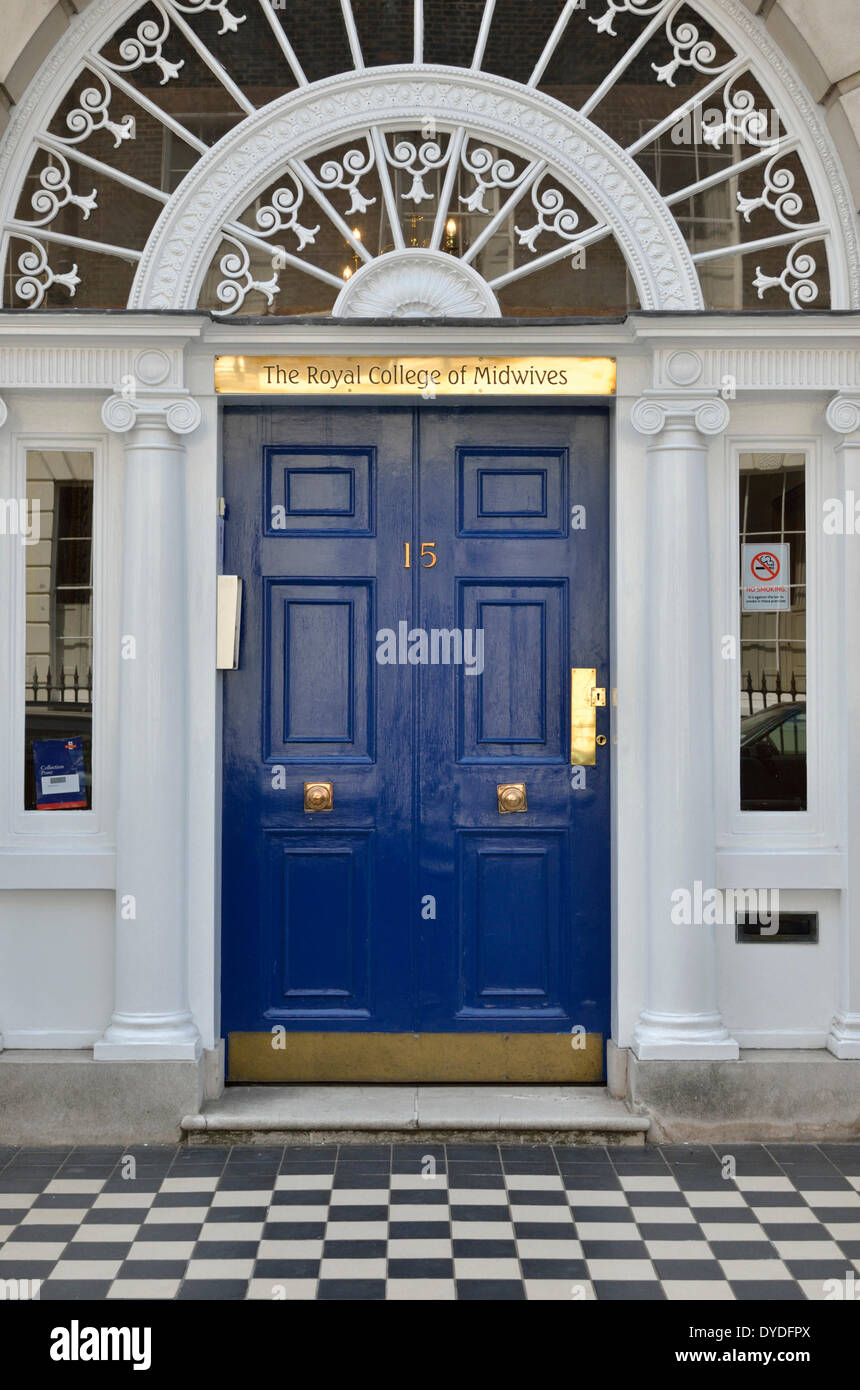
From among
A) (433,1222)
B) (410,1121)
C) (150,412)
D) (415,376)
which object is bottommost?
(433,1222)

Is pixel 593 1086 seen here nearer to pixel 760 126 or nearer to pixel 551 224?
pixel 551 224

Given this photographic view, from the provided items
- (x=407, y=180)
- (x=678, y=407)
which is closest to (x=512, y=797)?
A: (x=678, y=407)

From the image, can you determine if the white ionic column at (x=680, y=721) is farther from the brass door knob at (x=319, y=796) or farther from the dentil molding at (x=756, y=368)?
the brass door knob at (x=319, y=796)

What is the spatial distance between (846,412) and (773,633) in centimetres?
105

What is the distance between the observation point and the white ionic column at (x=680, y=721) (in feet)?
20.7

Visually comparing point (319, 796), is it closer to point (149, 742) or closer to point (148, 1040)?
point (149, 742)

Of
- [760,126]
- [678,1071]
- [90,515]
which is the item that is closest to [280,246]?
[90,515]

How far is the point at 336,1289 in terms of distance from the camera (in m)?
4.73

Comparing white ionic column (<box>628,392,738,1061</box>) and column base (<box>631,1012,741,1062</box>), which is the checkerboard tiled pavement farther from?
white ionic column (<box>628,392,738,1061</box>)

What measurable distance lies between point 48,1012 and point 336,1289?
2318mm

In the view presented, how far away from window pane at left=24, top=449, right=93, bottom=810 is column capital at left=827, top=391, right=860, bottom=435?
3.45 meters

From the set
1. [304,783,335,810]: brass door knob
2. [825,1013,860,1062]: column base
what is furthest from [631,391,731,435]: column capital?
[825,1013,860,1062]: column base

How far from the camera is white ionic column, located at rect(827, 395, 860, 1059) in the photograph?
6352 mm

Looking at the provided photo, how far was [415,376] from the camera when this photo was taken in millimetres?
6453
